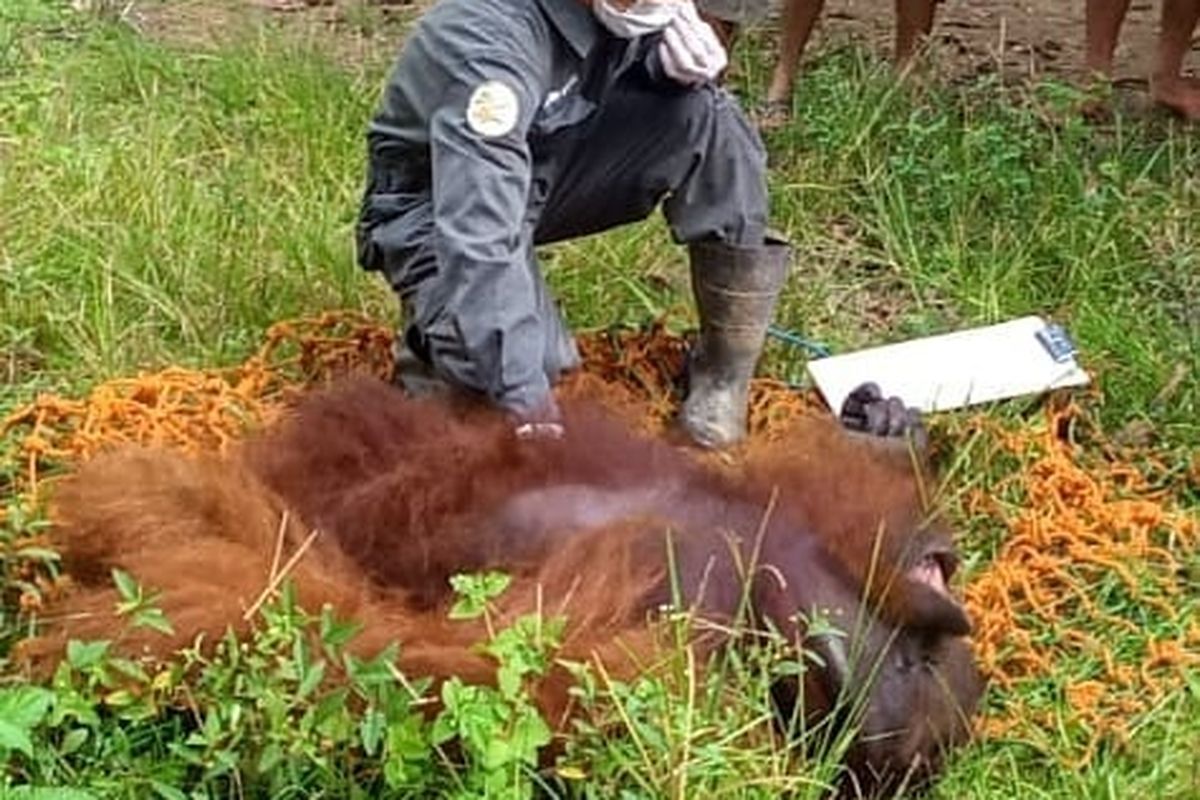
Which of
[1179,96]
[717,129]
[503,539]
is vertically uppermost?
[717,129]

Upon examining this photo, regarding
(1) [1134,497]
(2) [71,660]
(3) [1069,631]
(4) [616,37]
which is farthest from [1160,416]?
(2) [71,660]

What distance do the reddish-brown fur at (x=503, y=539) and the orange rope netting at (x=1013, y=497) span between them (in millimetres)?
209

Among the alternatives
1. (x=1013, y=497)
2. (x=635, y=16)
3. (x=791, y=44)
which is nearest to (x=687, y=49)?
(x=635, y=16)

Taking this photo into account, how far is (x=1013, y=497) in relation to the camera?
3092 millimetres

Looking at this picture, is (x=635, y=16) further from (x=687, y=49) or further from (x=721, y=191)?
(x=721, y=191)

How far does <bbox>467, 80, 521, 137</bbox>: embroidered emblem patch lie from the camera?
2.84 m

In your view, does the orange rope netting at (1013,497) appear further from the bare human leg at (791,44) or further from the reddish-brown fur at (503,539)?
the bare human leg at (791,44)

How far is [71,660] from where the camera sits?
7.41 feet

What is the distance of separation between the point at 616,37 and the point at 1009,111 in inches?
55.3

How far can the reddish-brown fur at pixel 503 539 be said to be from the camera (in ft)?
7.66

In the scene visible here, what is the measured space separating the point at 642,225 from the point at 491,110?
974 millimetres

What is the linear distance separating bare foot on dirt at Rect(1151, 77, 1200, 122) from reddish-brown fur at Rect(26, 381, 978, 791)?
2.09m

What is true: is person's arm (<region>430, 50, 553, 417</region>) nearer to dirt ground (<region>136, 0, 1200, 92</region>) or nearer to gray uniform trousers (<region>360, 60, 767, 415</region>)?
gray uniform trousers (<region>360, 60, 767, 415</region>)

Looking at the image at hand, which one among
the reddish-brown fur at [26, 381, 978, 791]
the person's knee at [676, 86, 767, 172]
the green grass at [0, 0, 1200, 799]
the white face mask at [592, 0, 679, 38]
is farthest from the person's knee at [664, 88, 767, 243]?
the reddish-brown fur at [26, 381, 978, 791]
